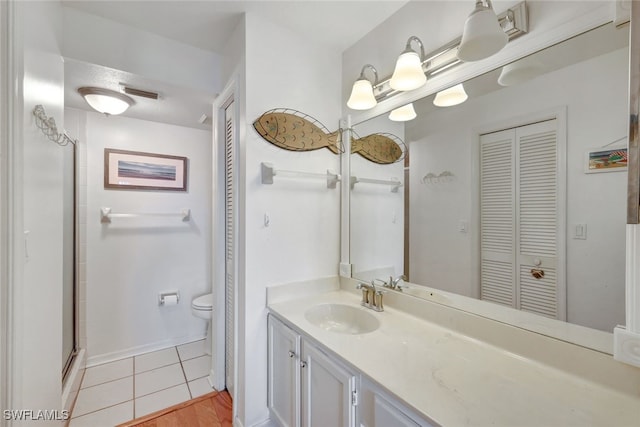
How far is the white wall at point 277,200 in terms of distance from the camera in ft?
5.16

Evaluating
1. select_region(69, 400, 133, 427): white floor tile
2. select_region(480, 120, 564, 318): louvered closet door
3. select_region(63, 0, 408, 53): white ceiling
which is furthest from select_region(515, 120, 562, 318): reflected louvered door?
select_region(69, 400, 133, 427): white floor tile

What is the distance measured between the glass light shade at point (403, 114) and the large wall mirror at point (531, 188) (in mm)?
34

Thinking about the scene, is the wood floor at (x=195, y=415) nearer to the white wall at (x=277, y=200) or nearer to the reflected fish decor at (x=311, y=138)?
the white wall at (x=277, y=200)

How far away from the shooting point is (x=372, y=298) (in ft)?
5.15

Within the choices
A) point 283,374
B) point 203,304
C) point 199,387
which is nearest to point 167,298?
point 203,304

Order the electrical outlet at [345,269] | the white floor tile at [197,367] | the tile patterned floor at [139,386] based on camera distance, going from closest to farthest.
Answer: the tile patterned floor at [139,386] → the electrical outlet at [345,269] → the white floor tile at [197,367]

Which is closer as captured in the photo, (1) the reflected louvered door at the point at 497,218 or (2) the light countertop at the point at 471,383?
(2) the light countertop at the point at 471,383

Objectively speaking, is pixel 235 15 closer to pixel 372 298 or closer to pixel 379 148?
pixel 379 148

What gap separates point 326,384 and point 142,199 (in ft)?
7.69

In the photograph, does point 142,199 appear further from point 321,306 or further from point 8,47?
point 321,306

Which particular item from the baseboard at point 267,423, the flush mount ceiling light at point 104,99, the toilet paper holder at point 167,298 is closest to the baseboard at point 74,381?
the toilet paper holder at point 167,298

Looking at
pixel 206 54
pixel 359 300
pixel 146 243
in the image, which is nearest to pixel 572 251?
pixel 359 300

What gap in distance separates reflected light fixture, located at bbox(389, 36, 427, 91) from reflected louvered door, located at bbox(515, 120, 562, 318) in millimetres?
516

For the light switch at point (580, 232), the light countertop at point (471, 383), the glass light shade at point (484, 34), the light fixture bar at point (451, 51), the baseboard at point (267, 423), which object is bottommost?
the baseboard at point (267, 423)
